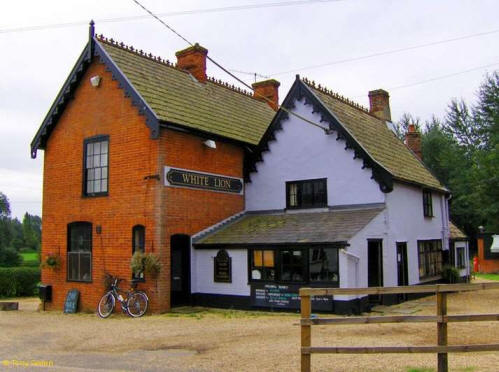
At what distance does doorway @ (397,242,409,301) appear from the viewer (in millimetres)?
19375

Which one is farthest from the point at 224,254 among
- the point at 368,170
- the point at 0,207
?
the point at 0,207

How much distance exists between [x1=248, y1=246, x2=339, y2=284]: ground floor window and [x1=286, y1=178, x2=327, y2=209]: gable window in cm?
349

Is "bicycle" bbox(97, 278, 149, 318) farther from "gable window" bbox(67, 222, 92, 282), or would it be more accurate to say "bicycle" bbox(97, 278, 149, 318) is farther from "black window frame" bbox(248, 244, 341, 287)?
"black window frame" bbox(248, 244, 341, 287)

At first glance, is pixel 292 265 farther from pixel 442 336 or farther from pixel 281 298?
pixel 442 336

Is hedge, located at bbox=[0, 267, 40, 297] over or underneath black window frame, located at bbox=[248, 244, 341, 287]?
underneath

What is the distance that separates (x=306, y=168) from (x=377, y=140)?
381 centimetres

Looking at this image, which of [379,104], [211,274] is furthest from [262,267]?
[379,104]

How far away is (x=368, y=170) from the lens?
18.6m

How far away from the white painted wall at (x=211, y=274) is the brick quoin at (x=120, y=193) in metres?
0.98

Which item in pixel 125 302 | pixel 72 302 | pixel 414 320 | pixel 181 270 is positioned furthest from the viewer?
pixel 72 302

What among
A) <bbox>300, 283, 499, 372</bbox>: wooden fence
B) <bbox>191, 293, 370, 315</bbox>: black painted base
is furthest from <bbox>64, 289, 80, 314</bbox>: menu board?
<bbox>300, 283, 499, 372</bbox>: wooden fence

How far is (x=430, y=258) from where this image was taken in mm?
22516

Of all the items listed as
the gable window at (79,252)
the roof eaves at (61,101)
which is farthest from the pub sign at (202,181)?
the roof eaves at (61,101)

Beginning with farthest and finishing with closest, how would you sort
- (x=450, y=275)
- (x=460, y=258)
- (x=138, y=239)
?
(x=460, y=258) → (x=450, y=275) → (x=138, y=239)
